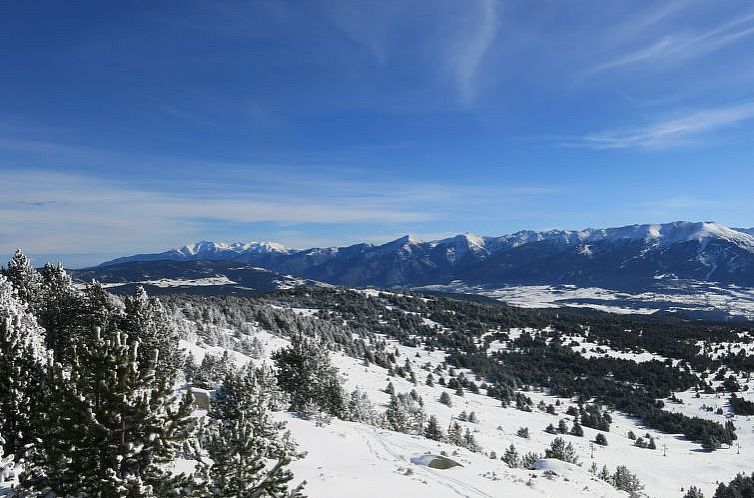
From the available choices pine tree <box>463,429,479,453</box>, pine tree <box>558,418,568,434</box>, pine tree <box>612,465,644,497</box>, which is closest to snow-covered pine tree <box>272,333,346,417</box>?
pine tree <box>463,429,479,453</box>

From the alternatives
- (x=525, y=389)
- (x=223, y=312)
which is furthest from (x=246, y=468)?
(x=525, y=389)

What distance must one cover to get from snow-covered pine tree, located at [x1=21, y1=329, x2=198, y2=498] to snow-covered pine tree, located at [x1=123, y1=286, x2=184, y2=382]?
33.0 m

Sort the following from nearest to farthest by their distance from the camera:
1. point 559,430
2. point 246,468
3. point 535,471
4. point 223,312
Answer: point 246,468 → point 535,471 → point 559,430 → point 223,312

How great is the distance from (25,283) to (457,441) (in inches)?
2168

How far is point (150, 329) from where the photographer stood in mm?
47562

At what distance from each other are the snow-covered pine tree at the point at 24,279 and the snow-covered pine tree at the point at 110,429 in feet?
172

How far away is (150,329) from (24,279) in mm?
23582

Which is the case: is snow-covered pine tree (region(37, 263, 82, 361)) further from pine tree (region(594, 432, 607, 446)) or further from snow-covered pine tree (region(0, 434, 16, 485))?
pine tree (region(594, 432, 607, 446))

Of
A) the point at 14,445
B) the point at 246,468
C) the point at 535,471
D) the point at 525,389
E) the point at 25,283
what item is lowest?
the point at 525,389

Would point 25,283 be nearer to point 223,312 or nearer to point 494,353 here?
point 223,312

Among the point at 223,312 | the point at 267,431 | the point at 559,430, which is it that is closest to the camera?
the point at 267,431

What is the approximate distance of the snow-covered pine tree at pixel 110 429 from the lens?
13375 mm

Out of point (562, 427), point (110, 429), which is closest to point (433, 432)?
point (562, 427)

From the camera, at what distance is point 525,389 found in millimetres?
143500
